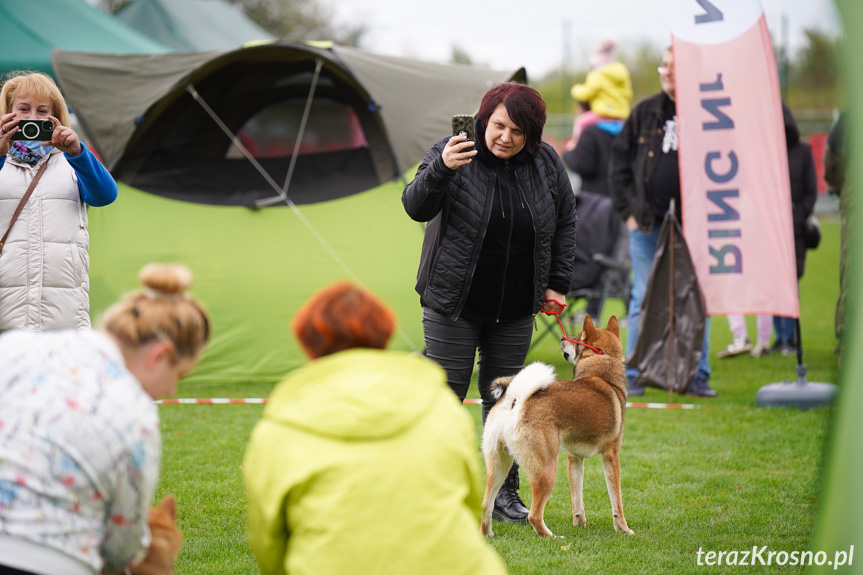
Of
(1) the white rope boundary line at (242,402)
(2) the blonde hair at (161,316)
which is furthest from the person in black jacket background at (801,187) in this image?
(2) the blonde hair at (161,316)

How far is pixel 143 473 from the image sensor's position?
1916 mm

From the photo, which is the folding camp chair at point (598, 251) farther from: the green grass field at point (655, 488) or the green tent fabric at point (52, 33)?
the green tent fabric at point (52, 33)

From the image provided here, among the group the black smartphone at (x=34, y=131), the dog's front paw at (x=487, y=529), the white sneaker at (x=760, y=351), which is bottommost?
the white sneaker at (x=760, y=351)

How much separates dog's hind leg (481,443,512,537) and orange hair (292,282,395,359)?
1.72 meters

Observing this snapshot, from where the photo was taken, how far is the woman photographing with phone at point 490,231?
3.56 meters

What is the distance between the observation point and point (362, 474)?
1896mm

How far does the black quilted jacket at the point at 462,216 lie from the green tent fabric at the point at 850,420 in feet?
5.01

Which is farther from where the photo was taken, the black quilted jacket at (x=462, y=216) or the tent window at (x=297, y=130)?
the tent window at (x=297, y=130)

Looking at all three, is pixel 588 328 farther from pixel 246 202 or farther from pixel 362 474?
pixel 246 202

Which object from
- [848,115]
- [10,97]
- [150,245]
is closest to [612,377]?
[848,115]

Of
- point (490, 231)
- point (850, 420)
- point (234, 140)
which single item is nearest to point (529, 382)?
point (490, 231)

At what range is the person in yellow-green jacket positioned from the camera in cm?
190

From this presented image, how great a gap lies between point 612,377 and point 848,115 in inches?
77.7

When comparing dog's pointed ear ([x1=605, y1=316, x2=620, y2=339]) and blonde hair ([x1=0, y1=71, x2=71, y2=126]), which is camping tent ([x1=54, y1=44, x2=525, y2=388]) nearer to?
dog's pointed ear ([x1=605, y1=316, x2=620, y2=339])
